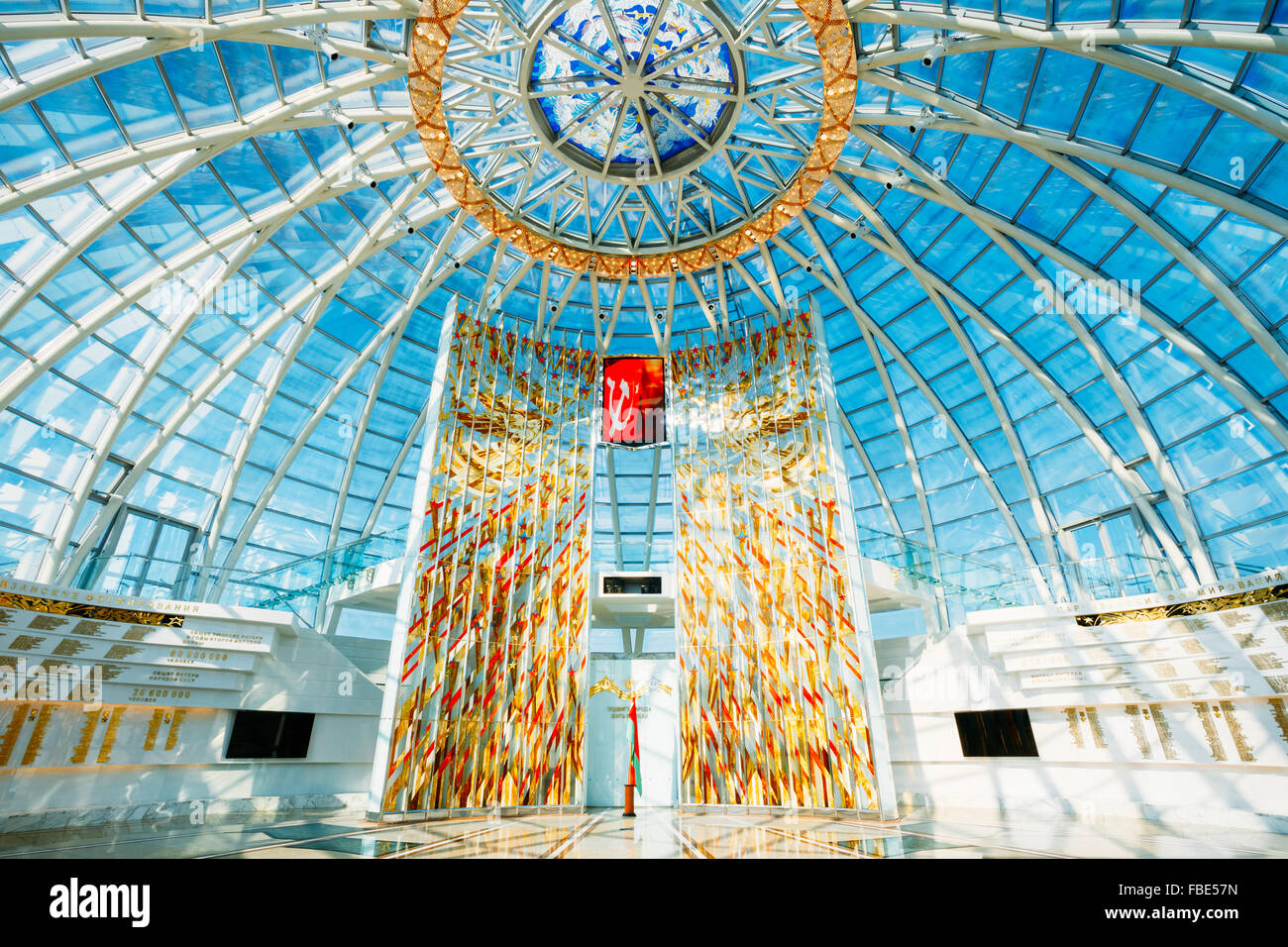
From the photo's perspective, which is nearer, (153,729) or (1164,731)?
(1164,731)

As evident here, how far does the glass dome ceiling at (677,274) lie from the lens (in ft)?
44.4

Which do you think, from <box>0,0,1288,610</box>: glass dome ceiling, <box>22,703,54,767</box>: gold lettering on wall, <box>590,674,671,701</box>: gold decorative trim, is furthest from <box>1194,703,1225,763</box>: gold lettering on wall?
<box>22,703,54,767</box>: gold lettering on wall

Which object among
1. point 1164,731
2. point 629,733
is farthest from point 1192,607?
point 629,733

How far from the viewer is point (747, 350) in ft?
71.8

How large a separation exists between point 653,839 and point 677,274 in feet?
54.6

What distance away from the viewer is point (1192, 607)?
53.4ft

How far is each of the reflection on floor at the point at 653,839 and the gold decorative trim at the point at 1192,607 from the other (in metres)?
4.94

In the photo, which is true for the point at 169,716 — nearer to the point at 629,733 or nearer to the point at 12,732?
the point at 12,732

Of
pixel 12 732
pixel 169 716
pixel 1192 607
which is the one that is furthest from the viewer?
pixel 1192 607

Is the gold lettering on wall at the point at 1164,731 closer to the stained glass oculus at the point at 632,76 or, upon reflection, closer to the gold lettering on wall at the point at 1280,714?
the gold lettering on wall at the point at 1280,714

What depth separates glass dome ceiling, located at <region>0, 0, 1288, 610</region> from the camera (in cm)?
1353

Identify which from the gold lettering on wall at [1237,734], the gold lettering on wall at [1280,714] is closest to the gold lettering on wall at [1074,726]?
the gold lettering on wall at [1237,734]

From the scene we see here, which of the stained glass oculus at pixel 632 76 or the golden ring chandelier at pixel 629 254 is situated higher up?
the stained glass oculus at pixel 632 76
